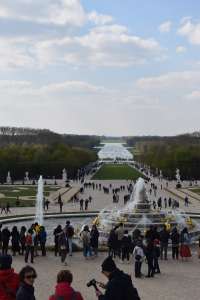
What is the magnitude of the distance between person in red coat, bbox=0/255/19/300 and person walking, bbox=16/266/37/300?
0.33 metres

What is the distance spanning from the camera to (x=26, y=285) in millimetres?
6508

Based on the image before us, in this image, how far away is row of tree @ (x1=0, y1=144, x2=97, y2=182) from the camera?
87.0m

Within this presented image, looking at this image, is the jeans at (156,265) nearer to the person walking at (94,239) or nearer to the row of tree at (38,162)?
the person walking at (94,239)

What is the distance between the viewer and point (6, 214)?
36000mm

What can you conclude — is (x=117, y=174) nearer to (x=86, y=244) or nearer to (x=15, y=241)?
(x=15, y=241)

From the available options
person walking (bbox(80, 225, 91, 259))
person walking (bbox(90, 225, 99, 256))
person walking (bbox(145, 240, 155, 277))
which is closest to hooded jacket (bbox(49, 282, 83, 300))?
person walking (bbox(145, 240, 155, 277))

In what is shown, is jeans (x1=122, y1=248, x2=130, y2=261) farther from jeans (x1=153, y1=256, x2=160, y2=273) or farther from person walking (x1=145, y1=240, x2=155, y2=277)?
person walking (x1=145, y1=240, x2=155, y2=277)

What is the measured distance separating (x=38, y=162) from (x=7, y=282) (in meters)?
85.4

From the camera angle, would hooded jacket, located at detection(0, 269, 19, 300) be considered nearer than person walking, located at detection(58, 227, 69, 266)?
Yes

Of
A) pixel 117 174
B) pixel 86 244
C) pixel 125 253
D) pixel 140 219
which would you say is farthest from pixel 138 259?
pixel 117 174

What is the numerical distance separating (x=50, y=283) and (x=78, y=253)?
5.45m

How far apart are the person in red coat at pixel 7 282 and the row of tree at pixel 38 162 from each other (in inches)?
3055

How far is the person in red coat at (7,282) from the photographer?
6.86 meters

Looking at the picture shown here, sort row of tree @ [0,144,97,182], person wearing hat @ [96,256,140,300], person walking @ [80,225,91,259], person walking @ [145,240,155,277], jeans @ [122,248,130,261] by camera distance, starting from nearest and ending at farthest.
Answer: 1. person wearing hat @ [96,256,140,300]
2. person walking @ [145,240,155,277]
3. jeans @ [122,248,130,261]
4. person walking @ [80,225,91,259]
5. row of tree @ [0,144,97,182]
